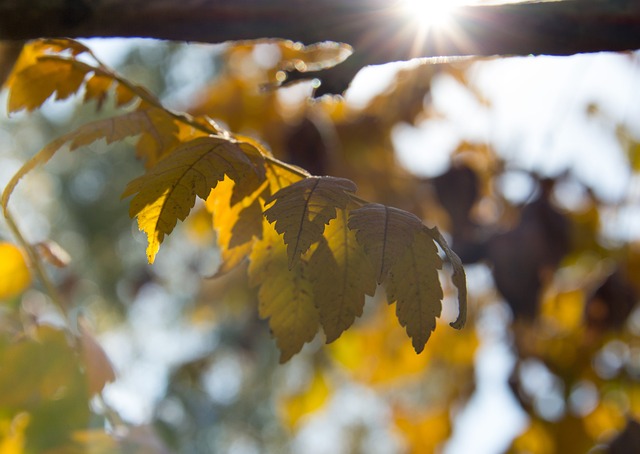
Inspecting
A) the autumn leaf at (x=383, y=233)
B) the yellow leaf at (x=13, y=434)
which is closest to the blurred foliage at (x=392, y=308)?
the yellow leaf at (x=13, y=434)

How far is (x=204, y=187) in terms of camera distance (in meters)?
0.62

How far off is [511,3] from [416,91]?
1.30 meters

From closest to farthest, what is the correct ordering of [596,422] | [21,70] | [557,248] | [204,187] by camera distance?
[204,187] → [21,70] → [557,248] → [596,422]

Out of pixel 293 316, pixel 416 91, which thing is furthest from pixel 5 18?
pixel 416 91

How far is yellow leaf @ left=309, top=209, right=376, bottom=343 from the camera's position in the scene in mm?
620

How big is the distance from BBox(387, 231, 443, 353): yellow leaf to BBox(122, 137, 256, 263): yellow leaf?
159 millimetres

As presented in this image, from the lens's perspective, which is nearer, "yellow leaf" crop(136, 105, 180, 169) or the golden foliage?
the golden foliage

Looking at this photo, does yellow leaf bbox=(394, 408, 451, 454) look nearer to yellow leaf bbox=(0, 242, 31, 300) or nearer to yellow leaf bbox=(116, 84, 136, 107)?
yellow leaf bbox=(0, 242, 31, 300)

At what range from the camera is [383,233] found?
60 centimetres

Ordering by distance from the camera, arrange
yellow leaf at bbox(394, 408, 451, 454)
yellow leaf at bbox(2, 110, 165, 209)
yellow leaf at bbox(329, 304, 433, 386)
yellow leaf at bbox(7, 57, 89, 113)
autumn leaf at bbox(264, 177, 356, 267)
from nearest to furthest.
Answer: autumn leaf at bbox(264, 177, 356, 267) → yellow leaf at bbox(2, 110, 165, 209) → yellow leaf at bbox(7, 57, 89, 113) → yellow leaf at bbox(394, 408, 451, 454) → yellow leaf at bbox(329, 304, 433, 386)

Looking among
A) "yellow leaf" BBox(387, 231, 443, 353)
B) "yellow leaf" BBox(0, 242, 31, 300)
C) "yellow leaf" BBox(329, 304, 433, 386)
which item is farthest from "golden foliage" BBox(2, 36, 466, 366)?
"yellow leaf" BBox(329, 304, 433, 386)

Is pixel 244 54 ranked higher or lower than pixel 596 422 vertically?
higher

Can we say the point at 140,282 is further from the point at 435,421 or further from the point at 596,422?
the point at 596,422

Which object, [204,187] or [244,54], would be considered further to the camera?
[244,54]
